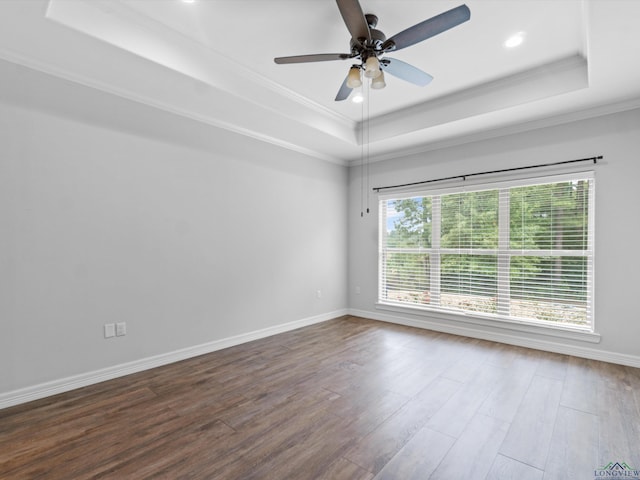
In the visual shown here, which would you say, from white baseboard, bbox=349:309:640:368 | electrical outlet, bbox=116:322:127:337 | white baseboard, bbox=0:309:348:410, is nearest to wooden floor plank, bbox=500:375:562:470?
white baseboard, bbox=349:309:640:368

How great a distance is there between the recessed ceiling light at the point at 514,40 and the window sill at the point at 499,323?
309 cm

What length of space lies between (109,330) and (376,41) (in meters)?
3.43

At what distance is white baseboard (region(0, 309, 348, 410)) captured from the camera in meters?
2.58

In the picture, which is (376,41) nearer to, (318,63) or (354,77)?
(354,77)

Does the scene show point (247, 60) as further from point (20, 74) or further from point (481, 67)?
point (481, 67)

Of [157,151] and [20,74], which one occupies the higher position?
[20,74]

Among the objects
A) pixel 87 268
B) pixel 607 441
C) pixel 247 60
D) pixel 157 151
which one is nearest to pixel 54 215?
pixel 87 268

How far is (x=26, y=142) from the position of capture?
104 inches

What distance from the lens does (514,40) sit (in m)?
2.76

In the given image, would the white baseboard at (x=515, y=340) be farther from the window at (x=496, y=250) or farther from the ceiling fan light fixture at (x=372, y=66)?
the ceiling fan light fixture at (x=372, y=66)

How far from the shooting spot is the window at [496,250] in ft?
12.1

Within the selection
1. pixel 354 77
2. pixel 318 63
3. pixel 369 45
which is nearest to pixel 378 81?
pixel 354 77

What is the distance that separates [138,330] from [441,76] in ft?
13.5

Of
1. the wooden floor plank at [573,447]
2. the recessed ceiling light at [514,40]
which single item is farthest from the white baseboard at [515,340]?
A: the recessed ceiling light at [514,40]
